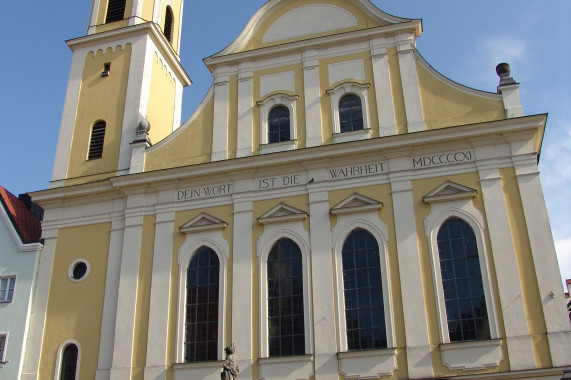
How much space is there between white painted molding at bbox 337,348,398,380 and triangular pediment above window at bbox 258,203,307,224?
158 inches

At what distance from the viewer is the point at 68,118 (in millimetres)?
22453

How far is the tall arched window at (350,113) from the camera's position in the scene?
19000 mm

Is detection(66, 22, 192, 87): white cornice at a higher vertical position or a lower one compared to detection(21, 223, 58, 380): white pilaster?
higher

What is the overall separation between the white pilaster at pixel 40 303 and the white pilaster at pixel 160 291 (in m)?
3.57

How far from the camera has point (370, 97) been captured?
1919 cm

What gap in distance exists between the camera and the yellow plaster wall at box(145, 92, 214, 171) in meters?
20.0

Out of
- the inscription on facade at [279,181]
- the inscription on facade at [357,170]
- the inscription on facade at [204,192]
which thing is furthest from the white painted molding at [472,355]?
the inscription on facade at [204,192]

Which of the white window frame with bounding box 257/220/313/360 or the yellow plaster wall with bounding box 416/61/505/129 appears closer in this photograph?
the white window frame with bounding box 257/220/313/360

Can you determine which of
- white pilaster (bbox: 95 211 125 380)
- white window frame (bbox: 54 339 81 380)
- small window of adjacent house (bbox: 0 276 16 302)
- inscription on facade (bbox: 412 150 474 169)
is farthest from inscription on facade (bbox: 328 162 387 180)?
small window of adjacent house (bbox: 0 276 16 302)

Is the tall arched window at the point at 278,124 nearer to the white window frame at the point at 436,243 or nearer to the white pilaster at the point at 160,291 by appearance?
the white pilaster at the point at 160,291

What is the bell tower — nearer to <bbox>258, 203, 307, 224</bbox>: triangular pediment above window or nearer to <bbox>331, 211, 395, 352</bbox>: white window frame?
<bbox>258, 203, 307, 224</bbox>: triangular pediment above window

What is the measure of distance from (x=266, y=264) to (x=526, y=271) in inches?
268

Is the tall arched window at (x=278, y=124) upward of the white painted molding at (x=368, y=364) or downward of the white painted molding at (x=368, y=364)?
upward

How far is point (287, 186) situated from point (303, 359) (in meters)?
4.99
